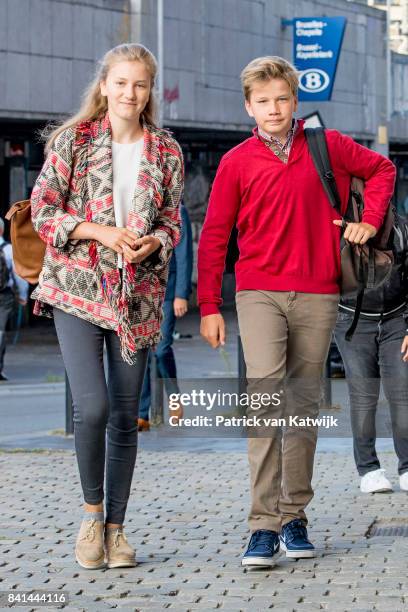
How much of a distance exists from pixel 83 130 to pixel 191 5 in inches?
916

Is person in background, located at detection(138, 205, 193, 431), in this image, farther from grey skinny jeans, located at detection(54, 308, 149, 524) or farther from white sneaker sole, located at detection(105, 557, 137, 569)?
white sneaker sole, located at detection(105, 557, 137, 569)

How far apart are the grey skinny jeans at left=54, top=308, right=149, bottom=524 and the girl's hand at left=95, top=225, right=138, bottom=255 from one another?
35 cm

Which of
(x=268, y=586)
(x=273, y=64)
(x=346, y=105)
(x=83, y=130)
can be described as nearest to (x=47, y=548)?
(x=268, y=586)

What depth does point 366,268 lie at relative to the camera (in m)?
6.60

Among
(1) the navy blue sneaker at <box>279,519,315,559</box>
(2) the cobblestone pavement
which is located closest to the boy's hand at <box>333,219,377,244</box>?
(1) the navy blue sneaker at <box>279,519,315,559</box>

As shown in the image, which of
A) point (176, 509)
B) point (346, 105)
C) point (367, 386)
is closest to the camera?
point (176, 509)

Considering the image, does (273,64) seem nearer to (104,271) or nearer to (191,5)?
(104,271)

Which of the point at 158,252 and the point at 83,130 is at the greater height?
the point at 83,130

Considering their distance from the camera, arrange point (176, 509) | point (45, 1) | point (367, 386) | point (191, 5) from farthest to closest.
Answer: point (191, 5) < point (45, 1) < point (367, 386) < point (176, 509)

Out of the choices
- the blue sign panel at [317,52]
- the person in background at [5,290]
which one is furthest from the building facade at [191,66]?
the person in background at [5,290]

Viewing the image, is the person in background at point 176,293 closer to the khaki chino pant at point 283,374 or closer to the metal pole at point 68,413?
the metal pole at point 68,413

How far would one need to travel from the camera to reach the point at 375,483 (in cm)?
869

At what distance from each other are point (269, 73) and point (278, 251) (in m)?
0.73

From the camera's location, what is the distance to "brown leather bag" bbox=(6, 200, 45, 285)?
6516 mm
